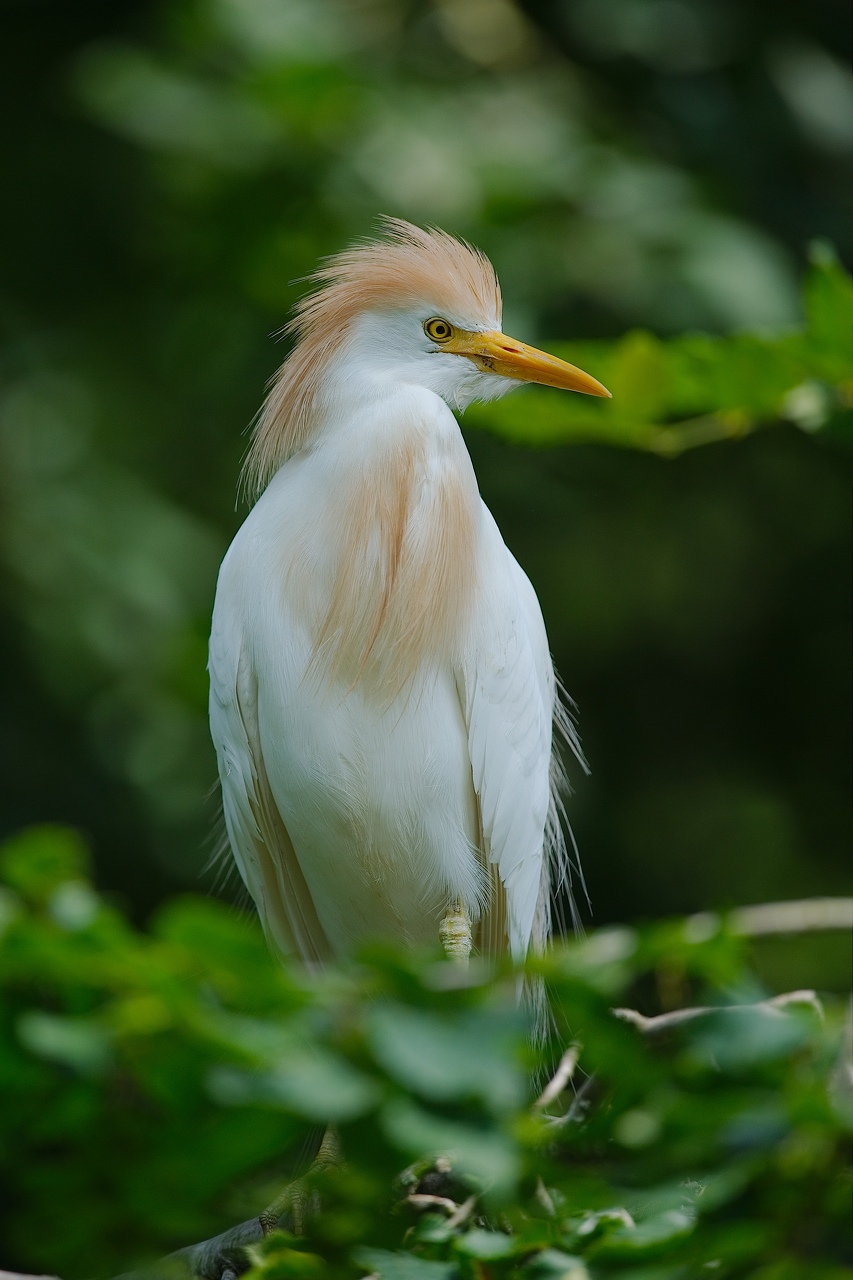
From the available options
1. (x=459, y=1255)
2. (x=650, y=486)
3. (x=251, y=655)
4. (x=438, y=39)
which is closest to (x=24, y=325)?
(x=438, y=39)

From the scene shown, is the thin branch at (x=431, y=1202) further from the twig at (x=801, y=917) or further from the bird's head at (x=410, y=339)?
the bird's head at (x=410, y=339)

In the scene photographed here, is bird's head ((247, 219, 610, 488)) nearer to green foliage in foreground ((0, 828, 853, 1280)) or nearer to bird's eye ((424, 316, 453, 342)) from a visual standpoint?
bird's eye ((424, 316, 453, 342))

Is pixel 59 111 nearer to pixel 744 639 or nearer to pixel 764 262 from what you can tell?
pixel 764 262

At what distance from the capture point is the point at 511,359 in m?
2.14

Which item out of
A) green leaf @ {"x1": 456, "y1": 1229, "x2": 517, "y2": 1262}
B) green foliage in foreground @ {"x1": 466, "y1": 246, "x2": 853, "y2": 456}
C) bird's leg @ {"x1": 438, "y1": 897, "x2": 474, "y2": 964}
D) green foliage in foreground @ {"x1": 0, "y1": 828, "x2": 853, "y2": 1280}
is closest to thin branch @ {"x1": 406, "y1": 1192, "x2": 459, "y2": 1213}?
green leaf @ {"x1": 456, "y1": 1229, "x2": 517, "y2": 1262}

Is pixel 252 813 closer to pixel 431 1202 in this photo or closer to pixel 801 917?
pixel 431 1202

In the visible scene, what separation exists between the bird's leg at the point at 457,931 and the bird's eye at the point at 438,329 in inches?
36.5

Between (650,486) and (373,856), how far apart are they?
2619mm

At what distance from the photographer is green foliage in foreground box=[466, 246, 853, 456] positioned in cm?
172

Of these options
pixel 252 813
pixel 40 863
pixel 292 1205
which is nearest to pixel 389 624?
pixel 252 813

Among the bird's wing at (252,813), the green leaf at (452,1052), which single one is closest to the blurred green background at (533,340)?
the bird's wing at (252,813)

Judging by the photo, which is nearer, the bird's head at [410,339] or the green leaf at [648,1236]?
the green leaf at [648,1236]

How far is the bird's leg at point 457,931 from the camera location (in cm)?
208

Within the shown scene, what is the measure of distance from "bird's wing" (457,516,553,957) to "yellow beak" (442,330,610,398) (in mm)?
295
